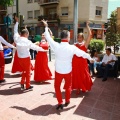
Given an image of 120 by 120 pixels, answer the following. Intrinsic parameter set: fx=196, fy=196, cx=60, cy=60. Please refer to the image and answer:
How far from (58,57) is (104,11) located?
100 feet

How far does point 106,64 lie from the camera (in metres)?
7.73

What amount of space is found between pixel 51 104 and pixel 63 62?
4.21 feet

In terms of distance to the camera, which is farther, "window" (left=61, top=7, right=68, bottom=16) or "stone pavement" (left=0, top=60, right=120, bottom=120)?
"window" (left=61, top=7, right=68, bottom=16)

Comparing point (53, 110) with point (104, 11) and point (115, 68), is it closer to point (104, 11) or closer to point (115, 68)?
point (115, 68)

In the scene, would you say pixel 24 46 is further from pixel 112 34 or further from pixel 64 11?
pixel 64 11

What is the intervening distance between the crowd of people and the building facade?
23.6m

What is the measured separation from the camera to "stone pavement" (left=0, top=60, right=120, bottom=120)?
169 inches

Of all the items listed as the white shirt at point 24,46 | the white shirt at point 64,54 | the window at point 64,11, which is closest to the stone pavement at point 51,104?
the white shirt at point 64,54

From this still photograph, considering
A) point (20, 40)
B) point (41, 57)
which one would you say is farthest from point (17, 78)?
point (20, 40)

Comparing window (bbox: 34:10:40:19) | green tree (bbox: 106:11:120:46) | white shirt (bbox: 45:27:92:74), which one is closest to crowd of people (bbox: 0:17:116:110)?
white shirt (bbox: 45:27:92:74)

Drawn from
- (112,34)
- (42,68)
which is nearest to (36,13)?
(112,34)

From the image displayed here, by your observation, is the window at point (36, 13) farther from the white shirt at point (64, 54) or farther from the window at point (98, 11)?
the white shirt at point (64, 54)

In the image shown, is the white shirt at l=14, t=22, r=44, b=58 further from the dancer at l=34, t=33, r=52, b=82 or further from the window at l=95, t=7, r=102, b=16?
the window at l=95, t=7, r=102, b=16

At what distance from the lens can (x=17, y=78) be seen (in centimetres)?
756
